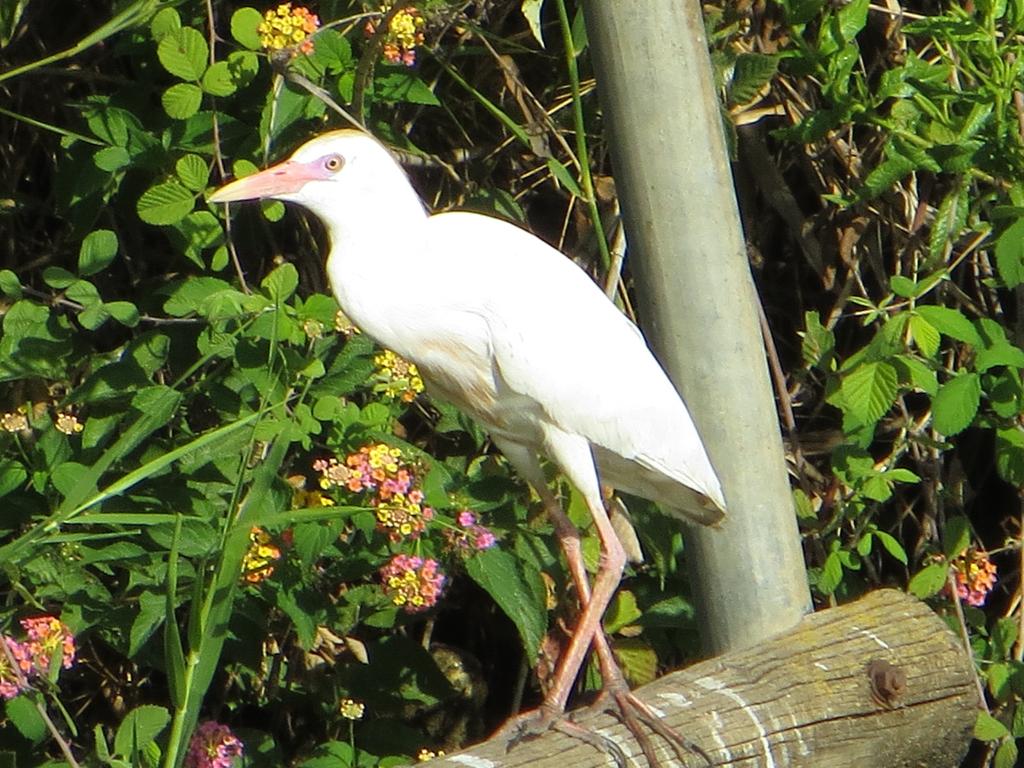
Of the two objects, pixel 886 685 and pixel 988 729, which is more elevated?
pixel 886 685

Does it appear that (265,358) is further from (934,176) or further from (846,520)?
(934,176)

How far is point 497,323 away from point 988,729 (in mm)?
1157

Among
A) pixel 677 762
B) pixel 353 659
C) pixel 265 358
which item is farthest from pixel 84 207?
pixel 677 762

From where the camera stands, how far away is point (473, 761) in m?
1.62

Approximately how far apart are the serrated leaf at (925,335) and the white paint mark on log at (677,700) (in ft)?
2.43

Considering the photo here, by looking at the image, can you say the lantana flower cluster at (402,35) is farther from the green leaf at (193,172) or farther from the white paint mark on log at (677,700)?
the white paint mark on log at (677,700)

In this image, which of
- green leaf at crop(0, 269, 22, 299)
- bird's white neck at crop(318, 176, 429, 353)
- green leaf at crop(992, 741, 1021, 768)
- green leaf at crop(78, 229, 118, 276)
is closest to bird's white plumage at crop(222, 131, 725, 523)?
bird's white neck at crop(318, 176, 429, 353)

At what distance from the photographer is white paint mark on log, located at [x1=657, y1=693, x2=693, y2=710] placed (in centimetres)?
183

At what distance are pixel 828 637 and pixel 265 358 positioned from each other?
860mm

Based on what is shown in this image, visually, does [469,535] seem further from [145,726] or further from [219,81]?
[219,81]

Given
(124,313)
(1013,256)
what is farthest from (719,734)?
(124,313)

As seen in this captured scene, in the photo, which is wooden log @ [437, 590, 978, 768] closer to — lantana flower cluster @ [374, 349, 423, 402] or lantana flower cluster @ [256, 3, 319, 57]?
lantana flower cluster @ [374, 349, 423, 402]

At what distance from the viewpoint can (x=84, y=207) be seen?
8.19ft

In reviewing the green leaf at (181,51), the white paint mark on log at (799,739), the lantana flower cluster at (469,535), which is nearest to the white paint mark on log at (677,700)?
the white paint mark on log at (799,739)
